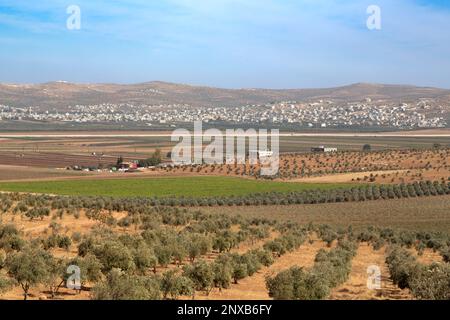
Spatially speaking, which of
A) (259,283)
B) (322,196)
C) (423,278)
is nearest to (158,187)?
(322,196)

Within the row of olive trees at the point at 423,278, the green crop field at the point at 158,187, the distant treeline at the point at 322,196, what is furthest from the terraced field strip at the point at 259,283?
the green crop field at the point at 158,187

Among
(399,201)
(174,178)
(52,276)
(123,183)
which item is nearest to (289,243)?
(52,276)

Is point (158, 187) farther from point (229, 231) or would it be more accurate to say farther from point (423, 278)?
point (423, 278)

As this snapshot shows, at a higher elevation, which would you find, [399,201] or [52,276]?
[52,276]

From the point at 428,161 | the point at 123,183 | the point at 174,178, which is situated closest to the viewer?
the point at 123,183

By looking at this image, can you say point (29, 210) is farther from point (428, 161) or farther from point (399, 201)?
point (428, 161)

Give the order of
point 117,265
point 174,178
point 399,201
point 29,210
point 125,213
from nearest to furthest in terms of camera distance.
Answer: point 117,265
point 29,210
point 125,213
point 399,201
point 174,178

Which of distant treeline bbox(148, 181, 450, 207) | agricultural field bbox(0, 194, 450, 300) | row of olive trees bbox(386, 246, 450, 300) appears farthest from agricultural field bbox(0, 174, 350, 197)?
row of olive trees bbox(386, 246, 450, 300)

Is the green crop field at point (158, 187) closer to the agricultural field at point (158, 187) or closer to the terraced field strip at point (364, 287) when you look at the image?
the agricultural field at point (158, 187)
